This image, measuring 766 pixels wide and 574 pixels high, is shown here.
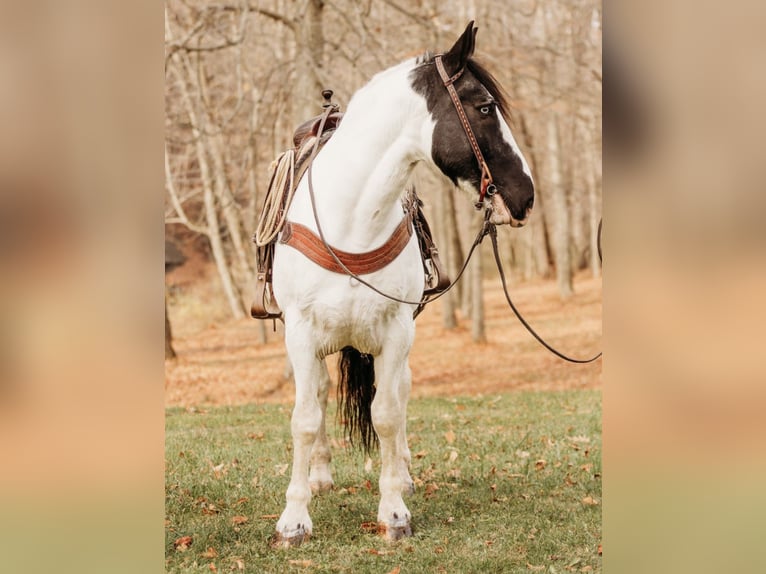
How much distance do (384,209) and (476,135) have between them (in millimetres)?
662

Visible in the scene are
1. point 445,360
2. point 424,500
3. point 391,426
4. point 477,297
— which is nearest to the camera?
point 391,426

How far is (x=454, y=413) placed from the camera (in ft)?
28.9

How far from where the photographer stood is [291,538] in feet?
13.9

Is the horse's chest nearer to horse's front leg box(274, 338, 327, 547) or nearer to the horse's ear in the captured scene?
horse's front leg box(274, 338, 327, 547)

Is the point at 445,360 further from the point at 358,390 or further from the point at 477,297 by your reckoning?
the point at 358,390

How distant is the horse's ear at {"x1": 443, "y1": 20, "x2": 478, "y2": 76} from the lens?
3689mm

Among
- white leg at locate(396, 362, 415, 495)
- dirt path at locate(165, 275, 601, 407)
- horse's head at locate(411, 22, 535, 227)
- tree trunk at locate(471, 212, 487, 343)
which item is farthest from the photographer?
tree trunk at locate(471, 212, 487, 343)

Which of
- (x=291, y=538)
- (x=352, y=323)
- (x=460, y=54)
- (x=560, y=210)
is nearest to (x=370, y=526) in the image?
(x=291, y=538)

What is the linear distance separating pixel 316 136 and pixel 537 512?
272 centimetres

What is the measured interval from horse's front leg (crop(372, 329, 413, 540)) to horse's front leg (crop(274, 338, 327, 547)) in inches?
14.2

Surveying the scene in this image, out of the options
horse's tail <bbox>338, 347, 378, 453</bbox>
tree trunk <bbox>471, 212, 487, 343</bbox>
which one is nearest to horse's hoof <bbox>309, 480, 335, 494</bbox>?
horse's tail <bbox>338, 347, 378, 453</bbox>

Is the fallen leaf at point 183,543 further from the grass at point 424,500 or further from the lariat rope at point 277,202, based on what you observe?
the lariat rope at point 277,202

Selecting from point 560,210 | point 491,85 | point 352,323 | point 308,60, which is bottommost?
point 352,323
